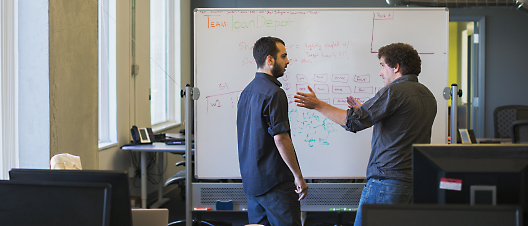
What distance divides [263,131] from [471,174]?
1.12 m

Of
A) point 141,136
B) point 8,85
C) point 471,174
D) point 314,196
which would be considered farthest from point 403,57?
point 141,136

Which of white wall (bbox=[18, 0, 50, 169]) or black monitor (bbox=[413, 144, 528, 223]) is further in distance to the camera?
white wall (bbox=[18, 0, 50, 169])

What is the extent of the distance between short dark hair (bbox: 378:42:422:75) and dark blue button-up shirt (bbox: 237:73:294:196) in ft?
1.75

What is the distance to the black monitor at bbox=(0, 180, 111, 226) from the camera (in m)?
0.93

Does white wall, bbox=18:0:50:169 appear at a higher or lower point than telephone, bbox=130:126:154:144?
higher

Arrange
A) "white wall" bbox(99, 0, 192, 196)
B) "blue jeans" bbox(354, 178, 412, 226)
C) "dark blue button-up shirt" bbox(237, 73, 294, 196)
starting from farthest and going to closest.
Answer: "white wall" bbox(99, 0, 192, 196)
"dark blue button-up shirt" bbox(237, 73, 294, 196)
"blue jeans" bbox(354, 178, 412, 226)

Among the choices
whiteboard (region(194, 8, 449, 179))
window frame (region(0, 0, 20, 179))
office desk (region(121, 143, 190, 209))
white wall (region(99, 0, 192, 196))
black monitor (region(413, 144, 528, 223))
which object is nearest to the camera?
black monitor (region(413, 144, 528, 223))

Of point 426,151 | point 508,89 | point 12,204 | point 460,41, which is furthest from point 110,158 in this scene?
point 460,41

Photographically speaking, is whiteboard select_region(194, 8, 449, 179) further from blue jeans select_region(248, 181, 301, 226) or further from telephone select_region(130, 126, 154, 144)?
telephone select_region(130, 126, 154, 144)

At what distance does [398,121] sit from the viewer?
1783mm

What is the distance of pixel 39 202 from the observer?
972 millimetres

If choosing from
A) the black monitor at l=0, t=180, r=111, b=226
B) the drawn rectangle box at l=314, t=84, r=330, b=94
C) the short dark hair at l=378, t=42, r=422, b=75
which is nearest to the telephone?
the drawn rectangle box at l=314, t=84, r=330, b=94

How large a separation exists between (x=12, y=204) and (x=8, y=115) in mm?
1391

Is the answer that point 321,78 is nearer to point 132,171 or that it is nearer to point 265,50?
point 265,50
